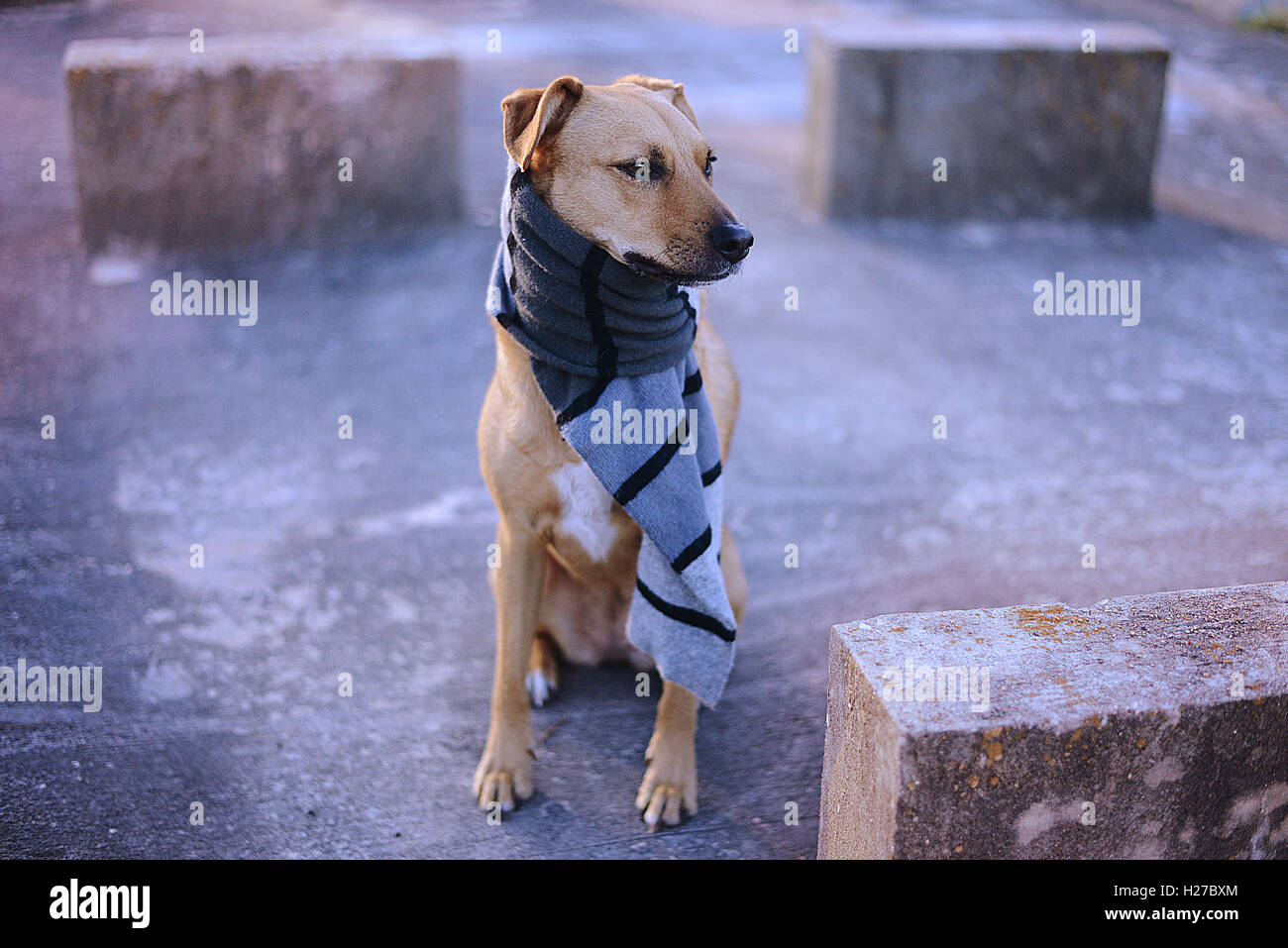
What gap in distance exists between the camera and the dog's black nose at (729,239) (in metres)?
2.47

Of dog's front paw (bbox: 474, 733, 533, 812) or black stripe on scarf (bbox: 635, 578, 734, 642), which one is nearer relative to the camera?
black stripe on scarf (bbox: 635, 578, 734, 642)

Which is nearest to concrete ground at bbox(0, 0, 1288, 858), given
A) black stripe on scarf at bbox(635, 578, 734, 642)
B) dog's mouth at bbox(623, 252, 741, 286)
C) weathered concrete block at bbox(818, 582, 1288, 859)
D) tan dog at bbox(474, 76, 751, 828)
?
tan dog at bbox(474, 76, 751, 828)

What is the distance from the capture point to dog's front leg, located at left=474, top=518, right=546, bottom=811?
2.96m

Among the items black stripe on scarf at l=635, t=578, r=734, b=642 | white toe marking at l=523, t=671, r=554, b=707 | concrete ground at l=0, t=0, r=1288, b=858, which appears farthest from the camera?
white toe marking at l=523, t=671, r=554, b=707

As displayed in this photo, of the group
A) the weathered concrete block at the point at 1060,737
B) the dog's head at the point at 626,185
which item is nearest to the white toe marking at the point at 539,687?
the weathered concrete block at the point at 1060,737

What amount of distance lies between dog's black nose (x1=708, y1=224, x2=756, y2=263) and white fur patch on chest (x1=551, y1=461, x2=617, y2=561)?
2.11 feet

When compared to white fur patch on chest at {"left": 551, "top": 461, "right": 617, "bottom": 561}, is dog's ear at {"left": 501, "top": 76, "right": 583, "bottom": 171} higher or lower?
higher

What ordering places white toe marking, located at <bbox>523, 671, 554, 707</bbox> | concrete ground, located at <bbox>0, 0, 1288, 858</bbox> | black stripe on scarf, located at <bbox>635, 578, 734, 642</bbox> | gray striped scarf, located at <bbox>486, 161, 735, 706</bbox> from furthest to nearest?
white toe marking, located at <bbox>523, 671, 554, 707</bbox> < concrete ground, located at <bbox>0, 0, 1288, 858</bbox> < black stripe on scarf, located at <bbox>635, 578, 734, 642</bbox> < gray striped scarf, located at <bbox>486, 161, 735, 706</bbox>

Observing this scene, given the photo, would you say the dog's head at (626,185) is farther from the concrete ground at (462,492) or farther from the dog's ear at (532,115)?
the concrete ground at (462,492)

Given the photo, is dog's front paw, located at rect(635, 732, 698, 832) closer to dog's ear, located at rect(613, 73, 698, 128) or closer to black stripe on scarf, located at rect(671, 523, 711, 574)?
black stripe on scarf, located at rect(671, 523, 711, 574)

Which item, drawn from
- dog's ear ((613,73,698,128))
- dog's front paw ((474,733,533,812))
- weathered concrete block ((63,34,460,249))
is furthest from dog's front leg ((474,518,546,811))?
weathered concrete block ((63,34,460,249))

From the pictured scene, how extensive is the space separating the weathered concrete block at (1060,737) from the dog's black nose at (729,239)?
2.74ft

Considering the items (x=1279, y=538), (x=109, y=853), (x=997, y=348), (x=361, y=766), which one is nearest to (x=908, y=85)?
(x=997, y=348)

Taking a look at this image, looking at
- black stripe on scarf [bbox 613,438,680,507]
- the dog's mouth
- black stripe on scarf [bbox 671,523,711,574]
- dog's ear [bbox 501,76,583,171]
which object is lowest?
black stripe on scarf [bbox 671,523,711,574]
